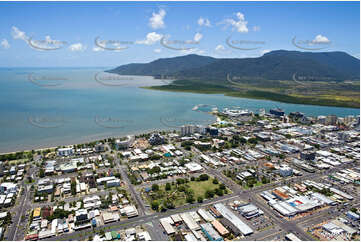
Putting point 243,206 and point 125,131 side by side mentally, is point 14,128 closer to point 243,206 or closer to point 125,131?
point 125,131

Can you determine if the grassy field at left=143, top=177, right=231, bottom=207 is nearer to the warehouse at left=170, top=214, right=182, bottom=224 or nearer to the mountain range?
the warehouse at left=170, top=214, right=182, bottom=224

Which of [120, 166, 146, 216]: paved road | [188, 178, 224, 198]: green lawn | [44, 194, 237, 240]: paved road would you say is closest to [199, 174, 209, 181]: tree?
[188, 178, 224, 198]: green lawn

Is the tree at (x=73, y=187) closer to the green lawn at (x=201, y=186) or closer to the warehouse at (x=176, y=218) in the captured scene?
the warehouse at (x=176, y=218)

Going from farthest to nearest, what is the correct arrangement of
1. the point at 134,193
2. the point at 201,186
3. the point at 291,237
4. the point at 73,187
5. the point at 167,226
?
the point at 201,186 → the point at 73,187 → the point at 134,193 → the point at 167,226 → the point at 291,237

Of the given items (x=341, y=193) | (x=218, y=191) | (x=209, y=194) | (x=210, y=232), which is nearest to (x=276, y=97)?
(x=341, y=193)

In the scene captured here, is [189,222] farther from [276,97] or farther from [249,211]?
[276,97]

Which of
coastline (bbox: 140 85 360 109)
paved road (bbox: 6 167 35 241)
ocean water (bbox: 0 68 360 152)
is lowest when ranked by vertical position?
paved road (bbox: 6 167 35 241)

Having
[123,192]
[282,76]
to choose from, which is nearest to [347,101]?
[282,76]

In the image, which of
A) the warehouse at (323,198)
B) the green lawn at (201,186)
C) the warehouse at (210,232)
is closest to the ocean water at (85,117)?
the green lawn at (201,186)
